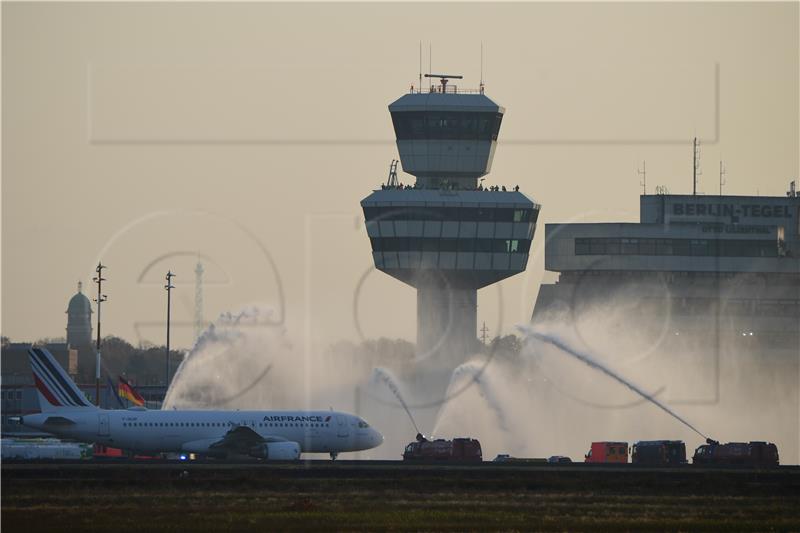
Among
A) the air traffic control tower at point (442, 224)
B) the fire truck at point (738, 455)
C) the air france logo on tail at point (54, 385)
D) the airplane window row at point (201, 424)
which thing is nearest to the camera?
the fire truck at point (738, 455)

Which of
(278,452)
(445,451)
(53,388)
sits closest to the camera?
(278,452)

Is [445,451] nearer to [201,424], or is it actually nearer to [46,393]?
[201,424]

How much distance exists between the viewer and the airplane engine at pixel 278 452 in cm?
12062

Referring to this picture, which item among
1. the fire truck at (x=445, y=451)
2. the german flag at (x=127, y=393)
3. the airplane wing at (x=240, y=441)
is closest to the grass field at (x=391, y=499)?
the airplane wing at (x=240, y=441)

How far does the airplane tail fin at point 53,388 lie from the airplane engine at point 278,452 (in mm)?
12444

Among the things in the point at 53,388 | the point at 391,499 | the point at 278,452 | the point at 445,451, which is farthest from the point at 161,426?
the point at 391,499

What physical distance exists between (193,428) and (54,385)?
398 inches

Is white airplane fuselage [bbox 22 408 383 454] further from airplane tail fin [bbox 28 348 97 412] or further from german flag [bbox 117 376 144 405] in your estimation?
german flag [bbox 117 376 144 405]

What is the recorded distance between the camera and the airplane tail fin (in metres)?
122

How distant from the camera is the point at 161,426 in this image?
121 m

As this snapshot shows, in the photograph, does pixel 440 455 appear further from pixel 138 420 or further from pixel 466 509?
pixel 466 509

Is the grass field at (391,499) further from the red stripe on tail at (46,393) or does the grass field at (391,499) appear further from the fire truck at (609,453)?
the fire truck at (609,453)

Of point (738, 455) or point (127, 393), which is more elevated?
point (127, 393)

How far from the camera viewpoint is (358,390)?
170m
